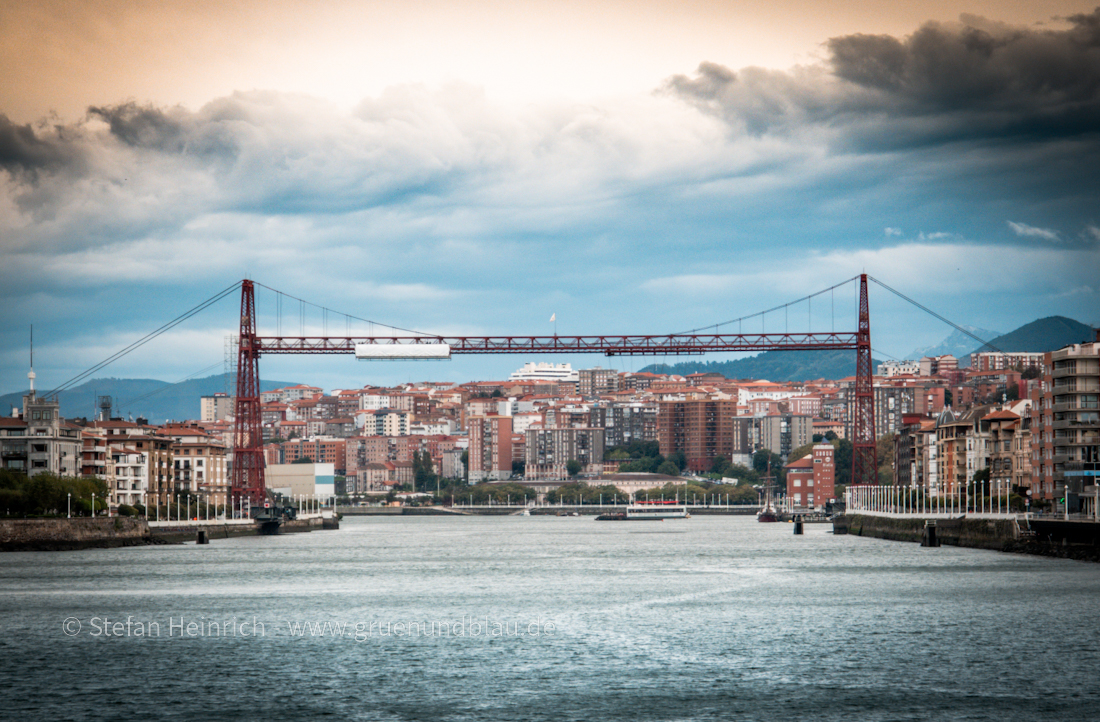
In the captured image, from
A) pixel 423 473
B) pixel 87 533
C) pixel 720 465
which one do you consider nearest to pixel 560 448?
pixel 423 473

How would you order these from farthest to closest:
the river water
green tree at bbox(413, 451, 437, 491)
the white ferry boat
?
1. green tree at bbox(413, 451, 437, 491)
2. the white ferry boat
3. the river water

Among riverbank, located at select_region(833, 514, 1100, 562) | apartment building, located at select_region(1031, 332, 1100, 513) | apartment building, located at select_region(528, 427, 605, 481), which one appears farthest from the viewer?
apartment building, located at select_region(528, 427, 605, 481)

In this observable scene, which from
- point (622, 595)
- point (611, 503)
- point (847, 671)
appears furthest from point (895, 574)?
point (611, 503)

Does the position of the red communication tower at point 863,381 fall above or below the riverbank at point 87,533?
above

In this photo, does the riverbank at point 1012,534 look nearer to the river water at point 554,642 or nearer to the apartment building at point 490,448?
the river water at point 554,642

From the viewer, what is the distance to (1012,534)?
151 feet

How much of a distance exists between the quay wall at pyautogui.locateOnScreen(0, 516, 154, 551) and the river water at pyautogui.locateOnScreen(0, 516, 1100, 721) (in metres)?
7.18

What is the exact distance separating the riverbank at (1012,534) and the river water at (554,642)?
5.22ft

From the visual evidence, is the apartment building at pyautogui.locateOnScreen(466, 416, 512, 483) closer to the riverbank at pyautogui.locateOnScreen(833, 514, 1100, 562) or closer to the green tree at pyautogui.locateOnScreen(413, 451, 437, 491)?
the green tree at pyautogui.locateOnScreen(413, 451, 437, 491)

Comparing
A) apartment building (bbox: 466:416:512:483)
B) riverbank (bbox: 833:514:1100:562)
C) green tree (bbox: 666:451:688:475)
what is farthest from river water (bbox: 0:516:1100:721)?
apartment building (bbox: 466:416:512:483)

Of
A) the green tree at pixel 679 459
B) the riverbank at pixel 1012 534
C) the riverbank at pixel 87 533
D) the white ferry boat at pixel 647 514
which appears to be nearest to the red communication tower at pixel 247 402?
the riverbank at pixel 87 533

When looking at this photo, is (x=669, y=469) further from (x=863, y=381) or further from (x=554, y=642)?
(x=554, y=642)

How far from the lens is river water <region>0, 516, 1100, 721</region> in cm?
1855

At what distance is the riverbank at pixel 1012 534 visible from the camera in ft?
136
